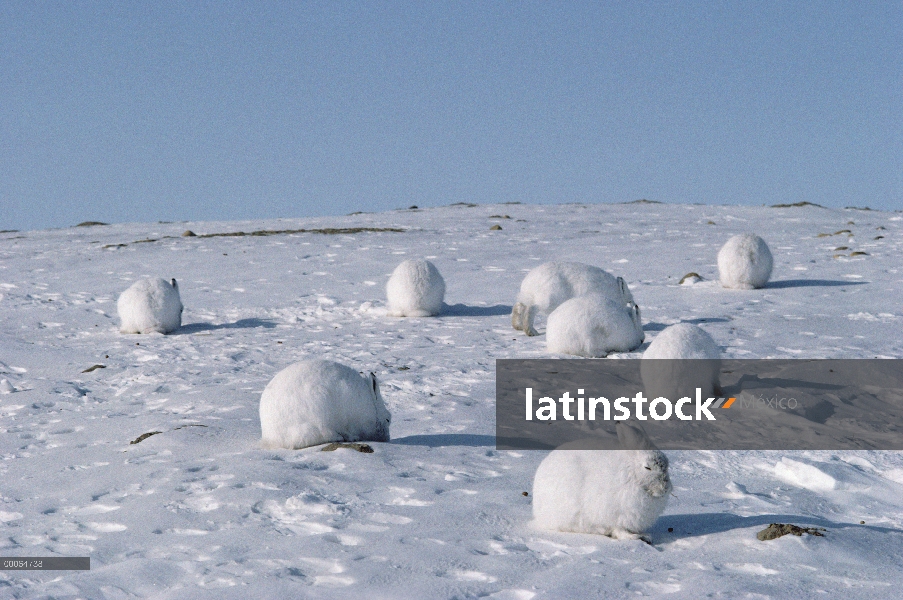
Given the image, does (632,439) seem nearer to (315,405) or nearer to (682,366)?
(315,405)

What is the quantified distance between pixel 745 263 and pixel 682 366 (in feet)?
25.5

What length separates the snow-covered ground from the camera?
5.86m

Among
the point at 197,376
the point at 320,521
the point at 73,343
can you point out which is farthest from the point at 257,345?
the point at 320,521

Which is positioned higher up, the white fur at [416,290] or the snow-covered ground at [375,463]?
the white fur at [416,290]

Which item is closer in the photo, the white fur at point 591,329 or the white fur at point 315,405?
the white fur at point 315,405

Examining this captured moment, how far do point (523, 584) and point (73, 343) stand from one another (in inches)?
463

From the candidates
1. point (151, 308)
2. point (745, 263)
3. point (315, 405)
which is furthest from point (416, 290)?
point (315, 405)

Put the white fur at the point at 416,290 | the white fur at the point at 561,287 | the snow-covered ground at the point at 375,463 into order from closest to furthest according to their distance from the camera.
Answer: the snow-covered ground at the point at 375,463, the white fur at the point at 561,287, the white fur at the point at 416,290

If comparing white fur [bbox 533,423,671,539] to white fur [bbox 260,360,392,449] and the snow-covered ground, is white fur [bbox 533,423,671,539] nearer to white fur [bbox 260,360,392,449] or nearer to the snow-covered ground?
the snow-covered ground

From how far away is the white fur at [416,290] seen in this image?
52.6ft

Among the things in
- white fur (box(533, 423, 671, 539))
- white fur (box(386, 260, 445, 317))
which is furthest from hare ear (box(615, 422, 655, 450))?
white fur (box(386, 260, 445, 317))

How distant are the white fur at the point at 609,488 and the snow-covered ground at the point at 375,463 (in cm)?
16

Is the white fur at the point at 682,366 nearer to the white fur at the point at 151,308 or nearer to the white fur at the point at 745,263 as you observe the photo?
the white fur at the point at 745,263

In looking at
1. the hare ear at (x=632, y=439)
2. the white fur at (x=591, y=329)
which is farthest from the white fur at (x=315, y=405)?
the white fur at (x=591, y=329)
